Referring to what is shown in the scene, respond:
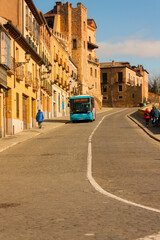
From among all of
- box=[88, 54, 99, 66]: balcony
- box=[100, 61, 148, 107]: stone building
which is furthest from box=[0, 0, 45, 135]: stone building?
box=[100, 61, 148, 107]: stone building

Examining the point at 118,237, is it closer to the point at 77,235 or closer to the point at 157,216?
the point at 77,235

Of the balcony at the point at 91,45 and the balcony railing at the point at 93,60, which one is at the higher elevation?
the balcony at the point at 91,45

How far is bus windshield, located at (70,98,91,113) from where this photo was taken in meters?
42.9

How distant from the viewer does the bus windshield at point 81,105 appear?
141ft

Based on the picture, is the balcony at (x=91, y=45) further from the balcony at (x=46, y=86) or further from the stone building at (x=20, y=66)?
the stone building at (x=20, y=66)

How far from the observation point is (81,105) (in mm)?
43062

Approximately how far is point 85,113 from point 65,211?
120 feet

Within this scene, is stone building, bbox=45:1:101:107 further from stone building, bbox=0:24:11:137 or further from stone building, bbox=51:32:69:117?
stone building, bbox=0:24:11:137

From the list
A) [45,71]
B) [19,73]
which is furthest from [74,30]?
[19,73]

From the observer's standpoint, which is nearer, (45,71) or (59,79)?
(45,71)

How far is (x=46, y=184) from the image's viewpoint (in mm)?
9148

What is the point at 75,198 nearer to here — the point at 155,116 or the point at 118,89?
the point at 155,116

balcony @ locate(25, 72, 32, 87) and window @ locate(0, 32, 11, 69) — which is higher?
window @ locate(0, 32, 11, 69)

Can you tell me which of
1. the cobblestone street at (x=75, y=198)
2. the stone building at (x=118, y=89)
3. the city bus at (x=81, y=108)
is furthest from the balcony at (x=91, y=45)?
the cobblestone street at (x=75, y=198)
